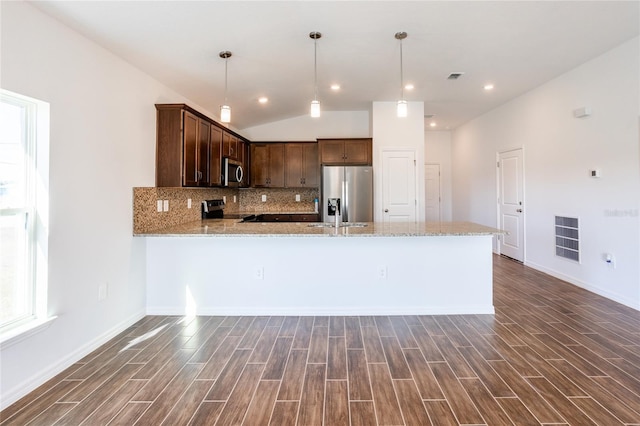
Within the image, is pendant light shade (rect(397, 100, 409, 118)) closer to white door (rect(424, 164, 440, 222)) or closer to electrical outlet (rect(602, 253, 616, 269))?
electrical outlet (rect(602, 253, 616, 269))

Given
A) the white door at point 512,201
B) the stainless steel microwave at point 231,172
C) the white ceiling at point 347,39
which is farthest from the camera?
the white door at point 512,201

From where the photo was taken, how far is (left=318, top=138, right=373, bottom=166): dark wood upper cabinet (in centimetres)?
530

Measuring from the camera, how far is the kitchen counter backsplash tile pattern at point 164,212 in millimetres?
3055

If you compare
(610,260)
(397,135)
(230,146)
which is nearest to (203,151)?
(230,146)

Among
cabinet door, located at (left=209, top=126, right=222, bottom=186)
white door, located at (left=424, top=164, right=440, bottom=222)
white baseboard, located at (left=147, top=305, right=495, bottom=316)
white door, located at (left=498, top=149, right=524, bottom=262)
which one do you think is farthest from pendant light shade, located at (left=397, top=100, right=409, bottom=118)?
white door, located at (left=424, top=164, right=440, bottom=222)

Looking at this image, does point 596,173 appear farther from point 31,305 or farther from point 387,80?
point 31,305

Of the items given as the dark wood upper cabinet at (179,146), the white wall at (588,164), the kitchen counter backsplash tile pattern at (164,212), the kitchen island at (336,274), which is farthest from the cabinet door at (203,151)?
the white wall at (588,164)

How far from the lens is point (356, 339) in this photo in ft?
8.52

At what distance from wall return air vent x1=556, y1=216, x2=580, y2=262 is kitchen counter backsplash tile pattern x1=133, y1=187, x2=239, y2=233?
507 centimetres

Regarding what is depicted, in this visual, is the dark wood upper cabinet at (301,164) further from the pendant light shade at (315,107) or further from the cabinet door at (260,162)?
the pendant light shade at (315,107)

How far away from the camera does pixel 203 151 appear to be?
12.2 ft

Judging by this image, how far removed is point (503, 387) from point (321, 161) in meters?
4.16

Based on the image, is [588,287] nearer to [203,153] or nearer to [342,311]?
[342,311]

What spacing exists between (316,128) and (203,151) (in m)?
2.83
